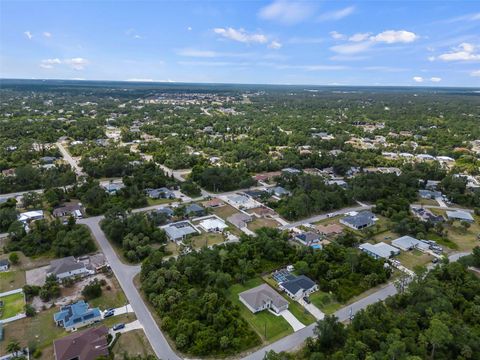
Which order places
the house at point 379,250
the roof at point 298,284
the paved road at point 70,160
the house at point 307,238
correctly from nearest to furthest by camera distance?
the roof at point 298,284, the house at point 379,250, the house at point 307,238, the paved road at point 70,160

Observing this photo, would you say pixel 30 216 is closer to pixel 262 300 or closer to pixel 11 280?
pixel 11 280

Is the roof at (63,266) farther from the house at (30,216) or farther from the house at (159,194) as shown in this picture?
the house at (159,194)

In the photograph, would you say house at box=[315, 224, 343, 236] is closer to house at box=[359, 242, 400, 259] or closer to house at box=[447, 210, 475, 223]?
house at box=[359, 242, 400, 259]

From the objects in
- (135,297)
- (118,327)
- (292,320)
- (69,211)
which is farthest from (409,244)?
(69,211)

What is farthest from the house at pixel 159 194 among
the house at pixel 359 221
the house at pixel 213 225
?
the house at pixel 359 221

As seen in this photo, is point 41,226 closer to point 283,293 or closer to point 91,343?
point 91,343

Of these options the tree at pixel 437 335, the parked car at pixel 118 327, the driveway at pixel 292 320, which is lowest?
the driveway at pixel 292 320
